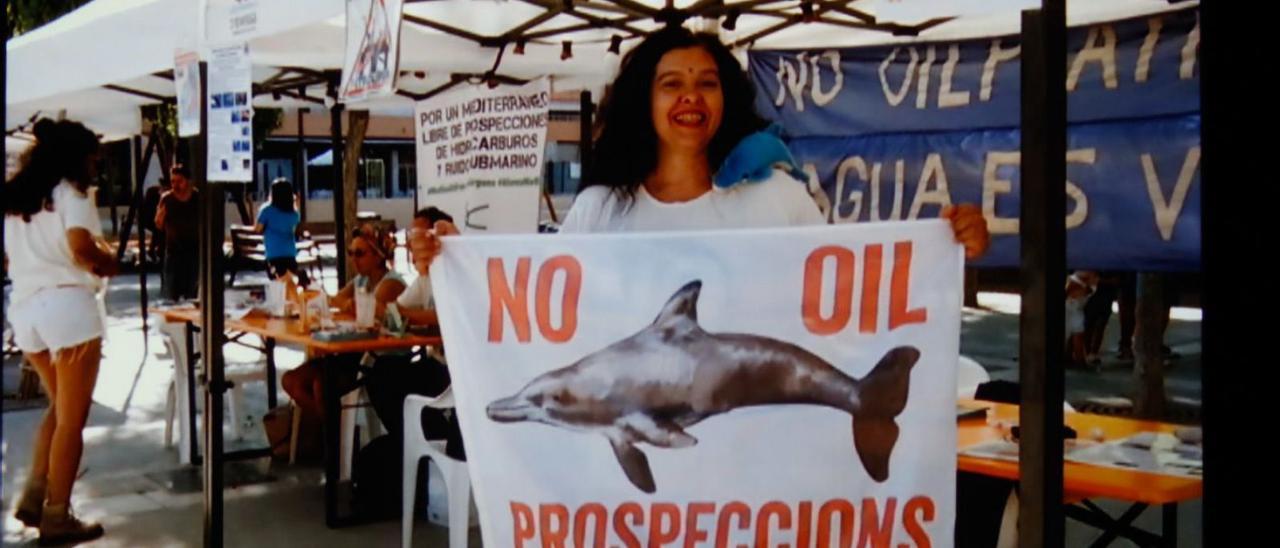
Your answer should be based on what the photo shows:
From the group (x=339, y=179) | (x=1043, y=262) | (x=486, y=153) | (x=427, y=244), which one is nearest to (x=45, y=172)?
(x=486, y=153)

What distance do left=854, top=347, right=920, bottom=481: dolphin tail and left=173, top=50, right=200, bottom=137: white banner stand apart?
7.74 feet

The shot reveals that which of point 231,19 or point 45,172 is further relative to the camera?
point 45,172

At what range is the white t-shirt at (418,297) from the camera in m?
7.10

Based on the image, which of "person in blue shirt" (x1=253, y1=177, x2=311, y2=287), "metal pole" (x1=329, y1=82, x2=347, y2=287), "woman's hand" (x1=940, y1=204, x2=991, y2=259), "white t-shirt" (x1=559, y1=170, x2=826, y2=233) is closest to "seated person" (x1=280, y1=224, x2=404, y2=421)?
"metal pole" (x1=329, y1=82, x2=347, y2=287)

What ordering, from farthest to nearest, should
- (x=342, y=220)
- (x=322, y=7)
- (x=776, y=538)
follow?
(x=342, y=220), (x=322, y=7), (x=776, y=538)

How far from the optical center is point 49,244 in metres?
5.71

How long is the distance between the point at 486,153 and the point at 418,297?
0.98 meters

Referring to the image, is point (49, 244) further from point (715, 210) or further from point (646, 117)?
point (715, 210)

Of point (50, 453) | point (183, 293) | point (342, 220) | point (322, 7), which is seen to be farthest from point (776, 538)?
point (183, 293)

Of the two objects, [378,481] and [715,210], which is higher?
[715,210]

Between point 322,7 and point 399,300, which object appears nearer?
point 322,7

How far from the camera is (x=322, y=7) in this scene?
3834 millimetres

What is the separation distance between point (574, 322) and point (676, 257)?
10.3 inches

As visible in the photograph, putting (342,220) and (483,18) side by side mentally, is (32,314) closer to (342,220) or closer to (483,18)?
(483,18)
